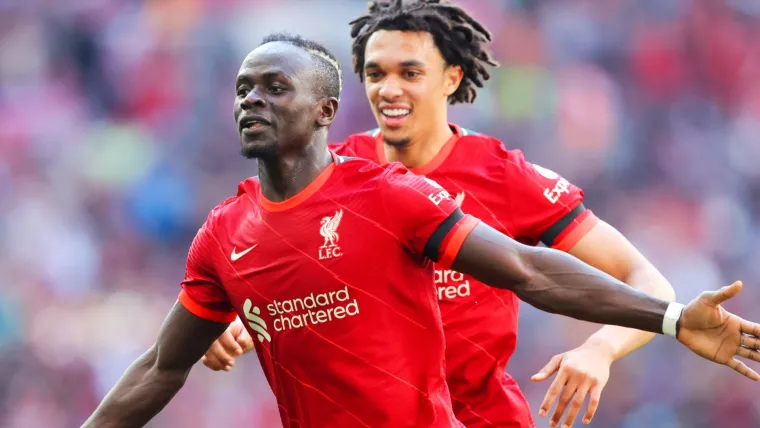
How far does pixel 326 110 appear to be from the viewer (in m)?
4.55

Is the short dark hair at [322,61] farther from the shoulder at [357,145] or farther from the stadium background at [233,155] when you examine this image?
the stadium background at [233,155]

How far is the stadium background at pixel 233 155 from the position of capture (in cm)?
919

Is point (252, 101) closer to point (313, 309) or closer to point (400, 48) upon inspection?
point (313, 309)

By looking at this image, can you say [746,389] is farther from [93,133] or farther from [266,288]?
[266,288]

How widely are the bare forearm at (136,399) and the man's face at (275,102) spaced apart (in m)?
1.02

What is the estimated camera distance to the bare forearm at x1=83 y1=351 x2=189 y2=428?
4.69 m

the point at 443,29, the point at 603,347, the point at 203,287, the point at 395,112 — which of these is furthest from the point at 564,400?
the point at 443,29

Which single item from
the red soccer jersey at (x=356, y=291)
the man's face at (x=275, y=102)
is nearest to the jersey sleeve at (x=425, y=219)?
the red soccer jersey at (x=356, y=291)

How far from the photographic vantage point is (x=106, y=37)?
34.9ft

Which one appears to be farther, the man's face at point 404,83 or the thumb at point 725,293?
the man's face at point 404,83

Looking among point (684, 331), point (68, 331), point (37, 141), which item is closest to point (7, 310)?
point (68, 331)

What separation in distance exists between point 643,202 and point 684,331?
21.2 feet

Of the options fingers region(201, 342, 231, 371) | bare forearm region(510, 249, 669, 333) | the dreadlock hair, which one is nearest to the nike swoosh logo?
fingers region(201, 342, 231, 371)

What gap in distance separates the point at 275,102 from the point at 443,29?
178 cm
